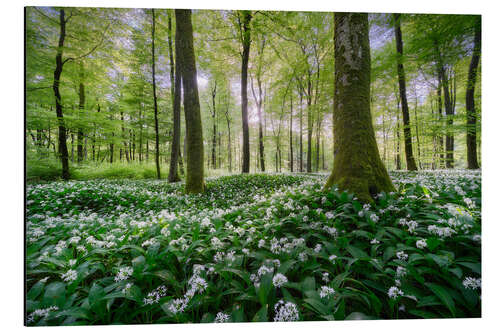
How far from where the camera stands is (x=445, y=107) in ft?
12.8

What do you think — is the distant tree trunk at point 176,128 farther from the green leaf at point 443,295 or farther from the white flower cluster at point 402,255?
the green leaf at point 443,295

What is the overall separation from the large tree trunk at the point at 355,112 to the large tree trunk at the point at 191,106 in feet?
12.5

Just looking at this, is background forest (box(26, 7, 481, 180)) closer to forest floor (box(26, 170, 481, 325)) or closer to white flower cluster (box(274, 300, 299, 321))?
forest floor (box(26, 170, 481, 325))

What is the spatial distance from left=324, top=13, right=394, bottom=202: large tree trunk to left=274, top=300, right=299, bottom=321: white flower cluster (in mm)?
1883

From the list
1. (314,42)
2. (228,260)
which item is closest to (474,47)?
(228,260)

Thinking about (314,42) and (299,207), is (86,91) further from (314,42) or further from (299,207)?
(314,42)

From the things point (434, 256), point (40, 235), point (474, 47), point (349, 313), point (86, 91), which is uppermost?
point (86, 91)

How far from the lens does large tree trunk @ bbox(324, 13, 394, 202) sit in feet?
8.60

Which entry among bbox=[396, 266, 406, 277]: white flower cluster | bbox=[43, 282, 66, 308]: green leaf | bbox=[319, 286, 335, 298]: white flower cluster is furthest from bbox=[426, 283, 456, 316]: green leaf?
bbox=[43, 282, 66, 308]: green leaf

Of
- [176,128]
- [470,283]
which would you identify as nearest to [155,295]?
[470,283]

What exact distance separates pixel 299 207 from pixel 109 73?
5890mm

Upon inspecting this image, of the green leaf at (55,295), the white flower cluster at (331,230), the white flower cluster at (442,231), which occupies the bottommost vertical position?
the green leaf at (55,295)

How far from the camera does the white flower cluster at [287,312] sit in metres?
1.14

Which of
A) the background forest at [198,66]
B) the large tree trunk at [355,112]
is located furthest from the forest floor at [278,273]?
the background forest at [198,66]
